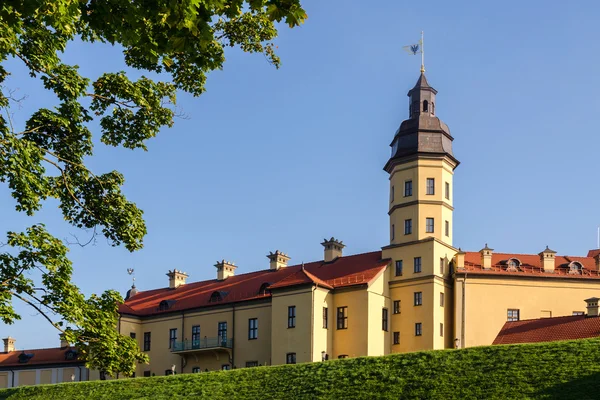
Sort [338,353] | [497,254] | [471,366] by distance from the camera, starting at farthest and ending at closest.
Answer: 1. [497,254]
2. [338,353]
3. [471,366]

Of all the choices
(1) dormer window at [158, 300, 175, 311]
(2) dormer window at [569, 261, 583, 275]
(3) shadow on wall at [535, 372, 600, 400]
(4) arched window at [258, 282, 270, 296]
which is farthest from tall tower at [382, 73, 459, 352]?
(3) shadow on wall at [535, 372, 600, 400]

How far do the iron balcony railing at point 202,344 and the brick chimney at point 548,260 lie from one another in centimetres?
1863

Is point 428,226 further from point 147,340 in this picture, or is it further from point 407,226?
point 147,340

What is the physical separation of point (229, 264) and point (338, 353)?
1373 centimetres

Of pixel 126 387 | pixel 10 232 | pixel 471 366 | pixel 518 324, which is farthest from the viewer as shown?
pixel 518 324

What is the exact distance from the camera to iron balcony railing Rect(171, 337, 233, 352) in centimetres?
5019

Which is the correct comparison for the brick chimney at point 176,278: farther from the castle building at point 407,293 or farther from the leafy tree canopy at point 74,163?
the leafy tree canopy at point 74,163

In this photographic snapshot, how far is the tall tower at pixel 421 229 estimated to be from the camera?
4609 centimetres

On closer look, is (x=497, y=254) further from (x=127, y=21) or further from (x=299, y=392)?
(x=127, y=21)

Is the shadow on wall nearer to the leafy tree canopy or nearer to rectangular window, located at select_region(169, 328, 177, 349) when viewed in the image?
the leafy tree canopy

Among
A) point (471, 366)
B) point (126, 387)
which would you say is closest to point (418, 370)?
point (471, 366)

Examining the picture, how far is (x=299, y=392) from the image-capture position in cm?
3412

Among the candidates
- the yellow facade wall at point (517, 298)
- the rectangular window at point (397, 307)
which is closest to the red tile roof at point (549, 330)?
the yellow facade wall at point (517, 298)

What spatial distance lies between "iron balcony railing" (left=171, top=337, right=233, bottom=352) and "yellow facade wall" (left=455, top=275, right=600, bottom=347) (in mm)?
13736
